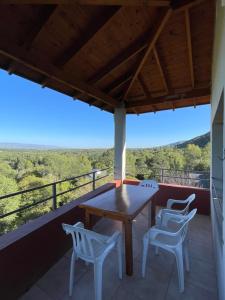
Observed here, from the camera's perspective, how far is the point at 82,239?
1670 millimetres

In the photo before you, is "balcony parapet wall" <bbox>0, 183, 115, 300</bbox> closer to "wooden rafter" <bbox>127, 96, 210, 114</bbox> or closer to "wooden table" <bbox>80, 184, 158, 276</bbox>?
"wooden table" <bbox>80, 184, 158, 276</bbox>

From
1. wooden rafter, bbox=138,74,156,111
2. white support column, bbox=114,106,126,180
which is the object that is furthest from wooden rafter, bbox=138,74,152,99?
white support column, bbox=114,106,126,180

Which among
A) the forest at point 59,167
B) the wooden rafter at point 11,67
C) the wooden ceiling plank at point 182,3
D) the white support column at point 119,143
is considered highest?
the wooden ceiling plank at point 182,3

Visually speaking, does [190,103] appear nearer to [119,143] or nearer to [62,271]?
[119,143]

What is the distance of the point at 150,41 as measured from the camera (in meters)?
2.62

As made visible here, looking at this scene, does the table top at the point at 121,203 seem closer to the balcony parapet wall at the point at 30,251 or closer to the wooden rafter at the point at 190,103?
the balcony parapet wall at the point at 30,251

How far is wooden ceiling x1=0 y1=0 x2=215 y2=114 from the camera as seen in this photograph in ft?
6.66

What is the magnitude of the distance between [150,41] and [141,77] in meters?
1.39

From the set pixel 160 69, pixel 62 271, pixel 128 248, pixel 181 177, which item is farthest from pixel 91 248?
pixel 181 177

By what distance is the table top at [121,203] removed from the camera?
2.05 metres

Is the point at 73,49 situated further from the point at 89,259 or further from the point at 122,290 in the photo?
the point at 122,290

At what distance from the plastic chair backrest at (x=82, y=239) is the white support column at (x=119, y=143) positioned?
3.29 metres

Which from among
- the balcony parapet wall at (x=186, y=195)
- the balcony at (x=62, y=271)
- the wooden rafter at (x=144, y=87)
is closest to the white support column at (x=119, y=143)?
the wooden rafter at (x=144, y=87)

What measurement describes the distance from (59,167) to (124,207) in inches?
779
